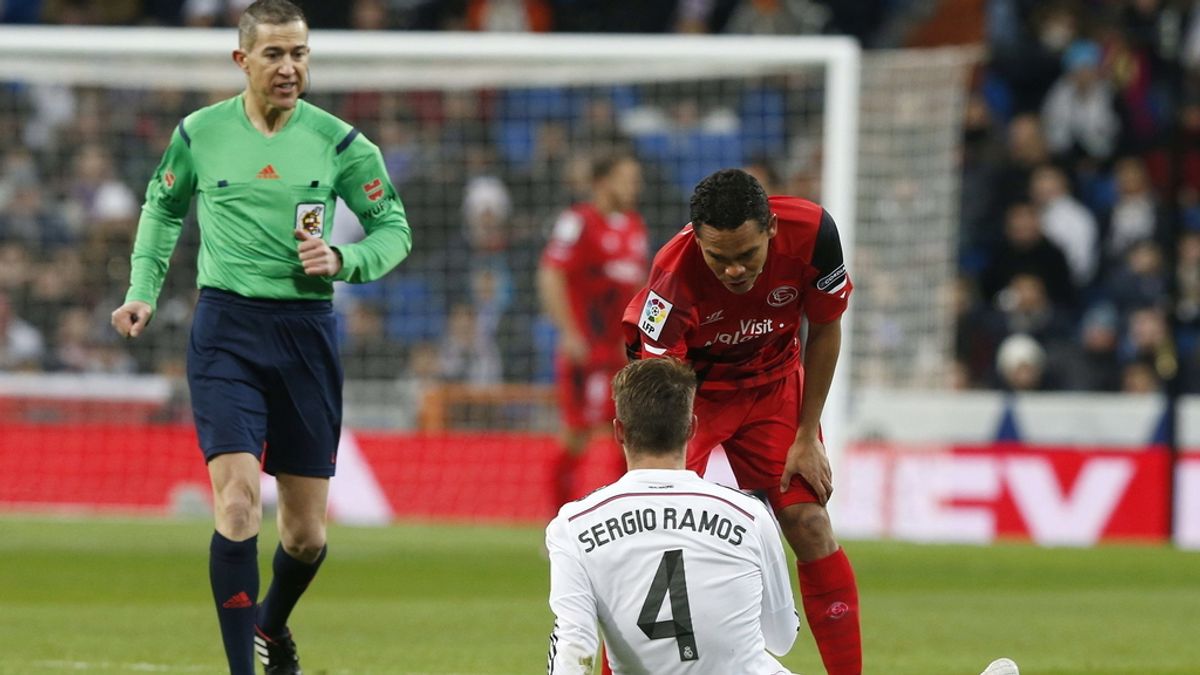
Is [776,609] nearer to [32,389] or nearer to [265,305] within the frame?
[265,305]

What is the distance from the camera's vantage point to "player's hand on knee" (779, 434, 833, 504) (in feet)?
20.2

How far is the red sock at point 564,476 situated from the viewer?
42.5 ft

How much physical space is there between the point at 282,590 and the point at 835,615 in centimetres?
215

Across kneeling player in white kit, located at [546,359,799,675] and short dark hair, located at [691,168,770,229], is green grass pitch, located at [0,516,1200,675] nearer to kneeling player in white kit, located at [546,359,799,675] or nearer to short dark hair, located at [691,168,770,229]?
short dark hair, located at [691,168,770,229]

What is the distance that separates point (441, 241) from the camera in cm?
1670

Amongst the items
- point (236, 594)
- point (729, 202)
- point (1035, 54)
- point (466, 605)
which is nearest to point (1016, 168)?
point (1035, 54)

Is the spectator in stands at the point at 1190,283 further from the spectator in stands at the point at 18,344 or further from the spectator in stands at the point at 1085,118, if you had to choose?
the spectator in stands at the point at 18,344

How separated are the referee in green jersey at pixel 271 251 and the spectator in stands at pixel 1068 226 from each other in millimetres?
12879

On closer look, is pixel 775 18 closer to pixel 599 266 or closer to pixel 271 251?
pixel 599 266

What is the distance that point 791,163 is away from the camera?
51.8 feet

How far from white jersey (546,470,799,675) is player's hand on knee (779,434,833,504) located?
1.35 meters

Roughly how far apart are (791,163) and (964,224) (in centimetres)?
460

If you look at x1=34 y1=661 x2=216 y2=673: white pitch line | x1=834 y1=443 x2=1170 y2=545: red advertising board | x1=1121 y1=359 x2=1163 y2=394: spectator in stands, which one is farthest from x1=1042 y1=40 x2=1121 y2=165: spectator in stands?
x1=34 y1=661 x2=216 y2=673: white pitch line

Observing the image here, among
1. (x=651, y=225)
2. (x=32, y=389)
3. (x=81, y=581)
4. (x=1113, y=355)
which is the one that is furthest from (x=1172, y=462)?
(x=32, y=389)
